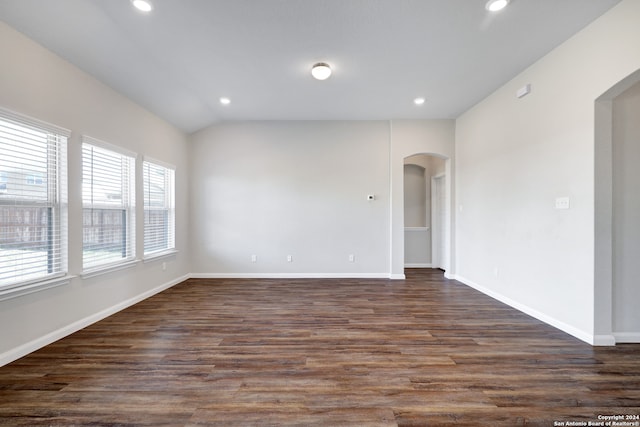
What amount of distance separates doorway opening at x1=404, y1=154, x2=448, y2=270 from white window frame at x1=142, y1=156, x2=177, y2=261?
493cm

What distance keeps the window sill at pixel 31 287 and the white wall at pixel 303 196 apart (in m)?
2.71

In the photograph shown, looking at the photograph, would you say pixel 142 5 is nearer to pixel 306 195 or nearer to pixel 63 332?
pixel 63 332

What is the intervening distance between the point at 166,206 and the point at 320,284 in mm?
3024

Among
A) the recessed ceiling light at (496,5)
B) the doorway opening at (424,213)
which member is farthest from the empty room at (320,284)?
the doorway opening at (424,213)

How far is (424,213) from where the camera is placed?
6508mm

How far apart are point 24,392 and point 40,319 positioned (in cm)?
88

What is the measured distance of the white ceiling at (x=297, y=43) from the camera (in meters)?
2.34

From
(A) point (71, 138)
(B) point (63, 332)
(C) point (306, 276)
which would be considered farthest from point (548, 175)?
(B) point (63, 332)

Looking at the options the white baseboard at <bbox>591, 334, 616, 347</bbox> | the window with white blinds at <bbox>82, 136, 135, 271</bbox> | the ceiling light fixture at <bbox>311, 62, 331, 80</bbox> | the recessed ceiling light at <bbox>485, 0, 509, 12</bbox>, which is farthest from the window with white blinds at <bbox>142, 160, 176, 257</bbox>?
the white baseboard at <bbox>591, 334, 616, 347</bbox>

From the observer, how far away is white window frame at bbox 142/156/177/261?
4129mm

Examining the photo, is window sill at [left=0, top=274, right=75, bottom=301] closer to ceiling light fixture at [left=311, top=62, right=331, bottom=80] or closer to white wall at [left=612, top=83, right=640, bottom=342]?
ceiling light fixture at [left=311, top=62, right=331, bottom=80]

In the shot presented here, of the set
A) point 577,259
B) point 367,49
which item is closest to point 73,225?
point 367,49

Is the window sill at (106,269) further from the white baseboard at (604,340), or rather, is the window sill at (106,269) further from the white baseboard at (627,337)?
the white baseboard at (627,337)

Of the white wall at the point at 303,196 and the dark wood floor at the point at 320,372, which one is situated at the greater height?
the white wall at the point at 303,196
